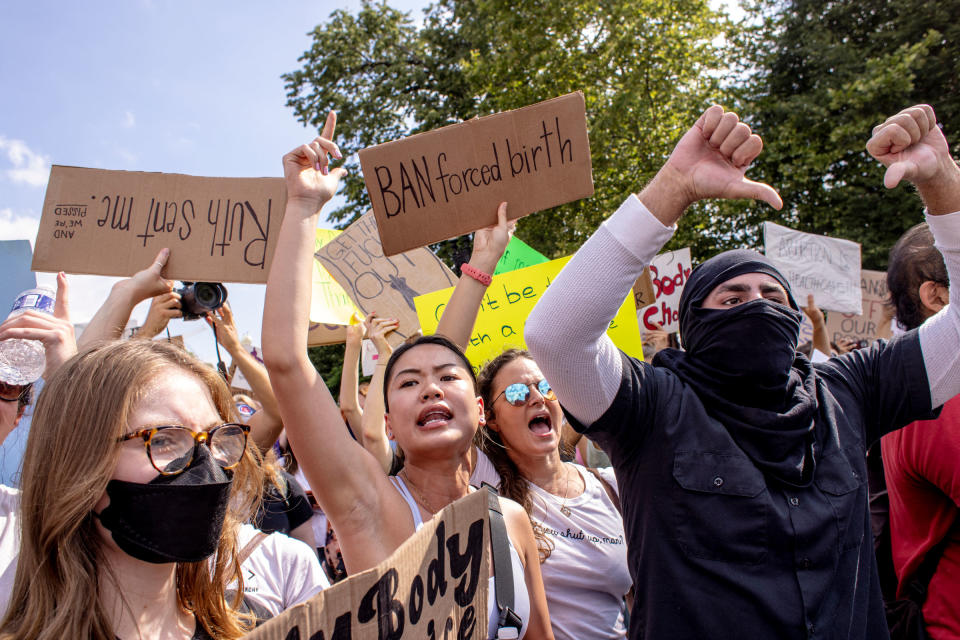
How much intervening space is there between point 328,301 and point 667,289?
10.0 ft

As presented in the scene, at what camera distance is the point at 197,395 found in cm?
164

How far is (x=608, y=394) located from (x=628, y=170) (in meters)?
14.5

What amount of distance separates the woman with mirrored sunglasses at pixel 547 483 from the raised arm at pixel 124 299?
1.15m

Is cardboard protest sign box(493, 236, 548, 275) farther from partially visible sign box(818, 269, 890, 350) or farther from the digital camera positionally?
partially visible sign box(818, 269, 890, 350)

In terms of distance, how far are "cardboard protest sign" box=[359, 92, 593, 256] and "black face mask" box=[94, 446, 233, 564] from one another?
→ 1440 millimetres

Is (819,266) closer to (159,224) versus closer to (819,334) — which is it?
(819,334)

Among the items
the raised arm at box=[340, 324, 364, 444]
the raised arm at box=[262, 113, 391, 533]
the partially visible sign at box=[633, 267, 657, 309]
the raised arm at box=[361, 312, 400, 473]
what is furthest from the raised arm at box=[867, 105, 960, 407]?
the partially visible sign at box=[633, 267, 657, 309]

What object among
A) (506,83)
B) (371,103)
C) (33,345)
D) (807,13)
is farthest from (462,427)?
(807,13)

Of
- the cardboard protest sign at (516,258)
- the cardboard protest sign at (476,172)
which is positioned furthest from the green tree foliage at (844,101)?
the cardboard protest sign at (476,172)

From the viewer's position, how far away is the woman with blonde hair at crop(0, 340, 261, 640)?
1.37 metres

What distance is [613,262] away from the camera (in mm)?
1695

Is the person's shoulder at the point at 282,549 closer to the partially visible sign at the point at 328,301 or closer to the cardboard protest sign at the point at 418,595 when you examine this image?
the cardboard protest sign at the point at 418,595

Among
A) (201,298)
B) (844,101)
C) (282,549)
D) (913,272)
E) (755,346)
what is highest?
(844,101)

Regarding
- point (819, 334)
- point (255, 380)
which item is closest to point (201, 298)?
point (255, 380)
